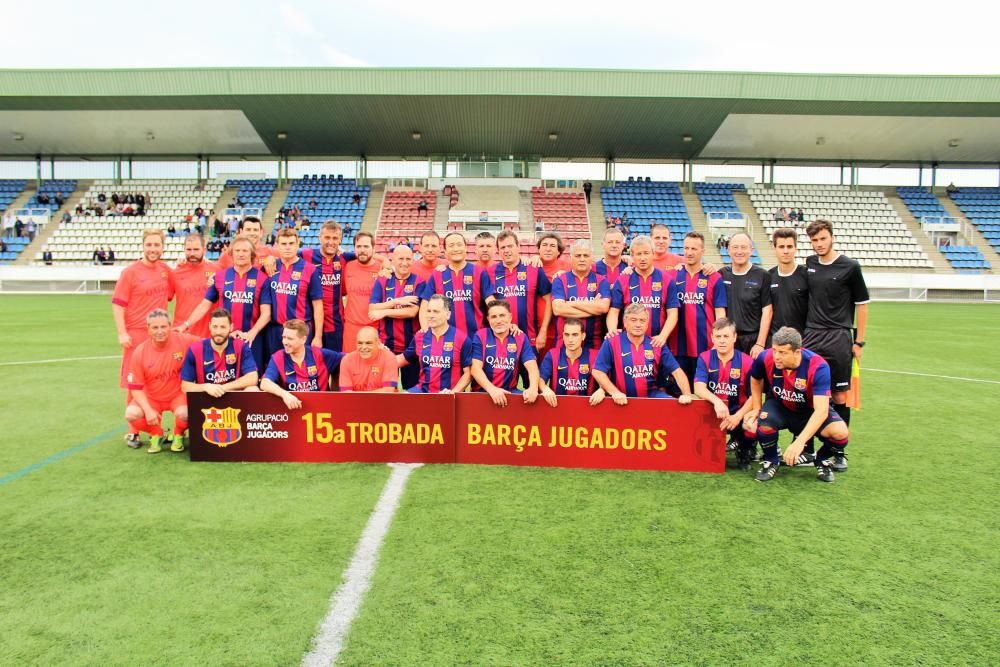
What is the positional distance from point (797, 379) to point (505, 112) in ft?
75.6

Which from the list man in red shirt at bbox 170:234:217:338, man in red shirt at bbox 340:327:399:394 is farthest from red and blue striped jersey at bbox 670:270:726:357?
man in red shirt at bbox 170:234:217:338

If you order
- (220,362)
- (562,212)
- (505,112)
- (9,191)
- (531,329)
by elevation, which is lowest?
(220,362)

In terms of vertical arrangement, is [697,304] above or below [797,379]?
above

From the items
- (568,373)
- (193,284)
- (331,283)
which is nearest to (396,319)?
(331,283)

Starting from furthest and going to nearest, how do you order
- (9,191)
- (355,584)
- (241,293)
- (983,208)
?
(9,191) < (983,208) < (241,293) < (355,584)

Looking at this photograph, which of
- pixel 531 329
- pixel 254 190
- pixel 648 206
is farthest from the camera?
pixel 254 190

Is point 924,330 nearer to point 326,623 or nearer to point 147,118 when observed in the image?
point 326,623

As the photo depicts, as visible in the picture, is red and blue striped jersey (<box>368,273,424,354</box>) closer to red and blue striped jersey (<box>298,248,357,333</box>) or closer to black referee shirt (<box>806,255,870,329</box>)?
red and blue striped jersey (<box>298,248,357,333</box>)

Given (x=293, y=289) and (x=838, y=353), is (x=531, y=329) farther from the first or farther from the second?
(x=838, y=353)

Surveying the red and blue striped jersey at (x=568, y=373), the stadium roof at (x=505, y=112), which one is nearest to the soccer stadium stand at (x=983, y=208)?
the stadium roof at (x=505, y=112)

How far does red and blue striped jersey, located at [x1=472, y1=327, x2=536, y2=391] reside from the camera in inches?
211

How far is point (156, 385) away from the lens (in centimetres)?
542

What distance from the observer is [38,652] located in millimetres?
2500

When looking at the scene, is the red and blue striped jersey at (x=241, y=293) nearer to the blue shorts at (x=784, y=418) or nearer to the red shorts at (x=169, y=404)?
the red shorts at (x=169, y=404)
